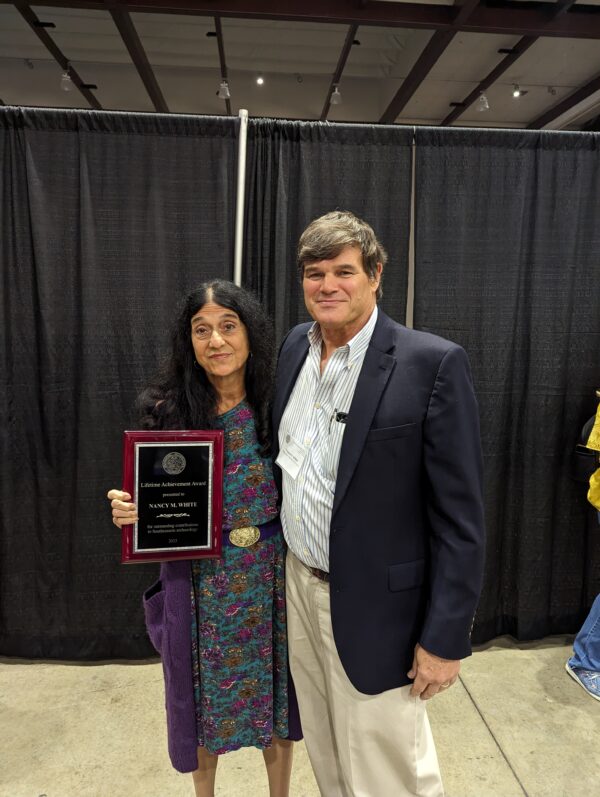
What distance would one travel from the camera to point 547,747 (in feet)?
6.93

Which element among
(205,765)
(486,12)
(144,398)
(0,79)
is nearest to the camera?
(144,398)

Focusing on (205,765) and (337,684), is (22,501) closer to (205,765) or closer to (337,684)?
(205,765)

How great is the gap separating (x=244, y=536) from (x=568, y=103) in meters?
4.83

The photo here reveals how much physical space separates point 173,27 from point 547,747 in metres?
4.63

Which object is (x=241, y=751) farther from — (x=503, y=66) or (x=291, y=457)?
(x=503, y=66)

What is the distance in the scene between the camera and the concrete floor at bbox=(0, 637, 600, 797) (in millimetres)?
1927

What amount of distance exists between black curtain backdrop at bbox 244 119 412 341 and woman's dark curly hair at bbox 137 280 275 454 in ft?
3.01

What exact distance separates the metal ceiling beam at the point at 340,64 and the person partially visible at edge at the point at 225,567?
309 cm

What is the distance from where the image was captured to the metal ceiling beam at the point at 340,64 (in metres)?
3.62

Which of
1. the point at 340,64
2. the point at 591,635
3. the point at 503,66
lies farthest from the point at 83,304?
the point at 503,66

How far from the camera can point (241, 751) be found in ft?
6.84

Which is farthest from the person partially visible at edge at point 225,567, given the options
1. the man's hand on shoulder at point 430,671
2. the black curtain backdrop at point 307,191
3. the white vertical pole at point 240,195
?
the black curtain backdrop at point 307,191

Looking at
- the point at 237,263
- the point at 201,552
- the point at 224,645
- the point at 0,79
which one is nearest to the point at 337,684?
the point at 224,645

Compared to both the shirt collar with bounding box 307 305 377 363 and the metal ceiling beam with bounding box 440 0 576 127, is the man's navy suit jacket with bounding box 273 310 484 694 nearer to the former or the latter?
the shirt collar with bounding box 307 305 377 363
